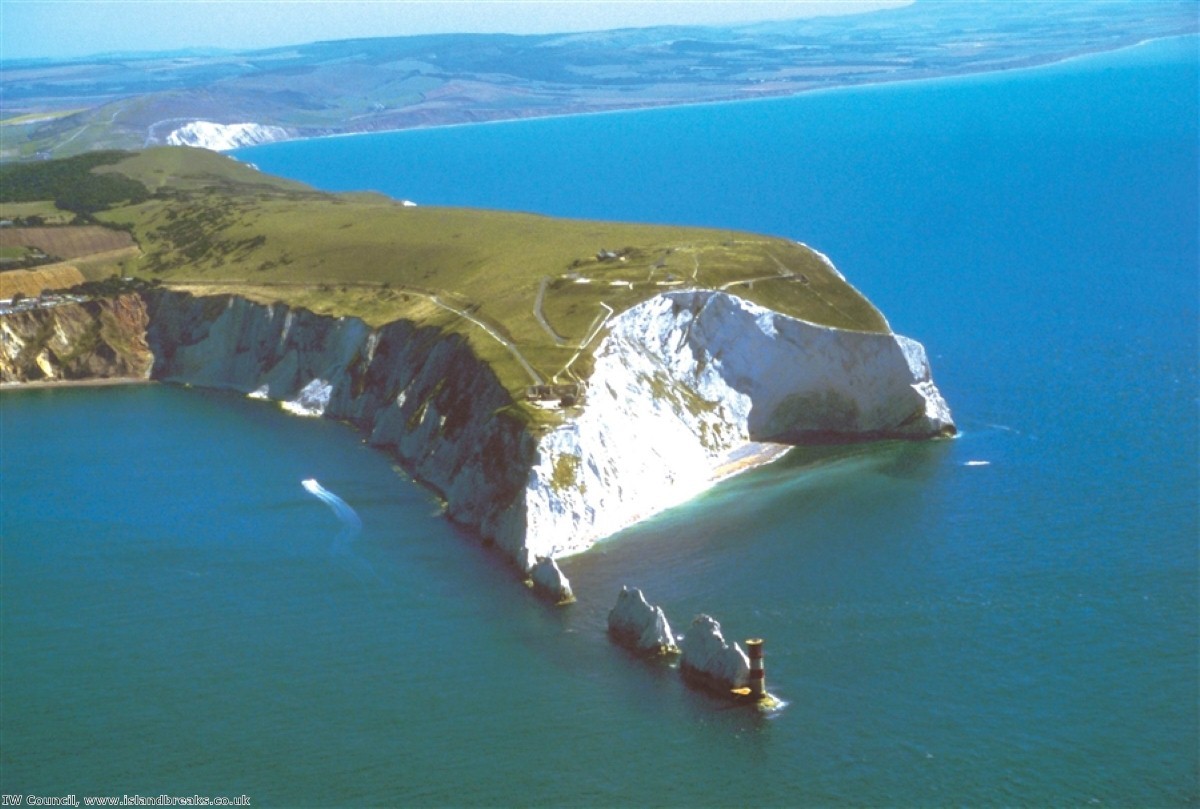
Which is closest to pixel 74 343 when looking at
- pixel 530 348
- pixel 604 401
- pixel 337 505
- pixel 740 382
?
pixel 530 348

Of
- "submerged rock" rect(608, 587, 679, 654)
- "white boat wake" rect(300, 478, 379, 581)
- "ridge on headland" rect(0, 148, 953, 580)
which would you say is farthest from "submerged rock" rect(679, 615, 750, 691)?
"white boat wake" rect(300, 478, 379, 581)

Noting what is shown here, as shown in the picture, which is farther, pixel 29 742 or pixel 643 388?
pixel 643 388

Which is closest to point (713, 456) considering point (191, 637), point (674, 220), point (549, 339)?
point (549, 339)

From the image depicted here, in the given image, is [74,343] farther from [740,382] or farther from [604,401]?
[604,401]

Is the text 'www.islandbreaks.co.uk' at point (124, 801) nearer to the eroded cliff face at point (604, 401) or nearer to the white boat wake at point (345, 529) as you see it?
the white boat wake at point (345, 529)

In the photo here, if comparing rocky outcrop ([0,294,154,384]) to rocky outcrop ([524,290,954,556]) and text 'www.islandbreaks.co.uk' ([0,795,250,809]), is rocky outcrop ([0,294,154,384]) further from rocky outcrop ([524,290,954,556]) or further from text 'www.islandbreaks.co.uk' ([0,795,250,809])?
text 'www.islandbreaks.co.uk' ([0,795,250,809])

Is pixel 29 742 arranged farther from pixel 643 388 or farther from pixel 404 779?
pixel 643 388

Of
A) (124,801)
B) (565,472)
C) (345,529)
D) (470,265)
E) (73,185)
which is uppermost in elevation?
(470,265)
